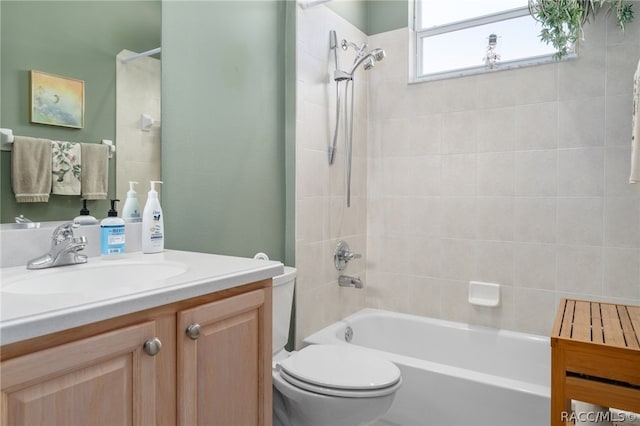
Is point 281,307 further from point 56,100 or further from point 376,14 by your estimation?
point 376,14

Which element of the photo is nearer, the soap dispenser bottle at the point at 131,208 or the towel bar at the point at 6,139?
the towel bar at the point at 6,139

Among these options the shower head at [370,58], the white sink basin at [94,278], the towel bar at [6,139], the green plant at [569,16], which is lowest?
the white sink basin at [94,278]

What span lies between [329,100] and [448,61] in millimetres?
847

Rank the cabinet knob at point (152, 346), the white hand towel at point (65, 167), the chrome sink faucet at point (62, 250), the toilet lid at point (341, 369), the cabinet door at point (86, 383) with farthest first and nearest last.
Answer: the toilet lid at point (341, 369)
the white hand towel at point (65, 167)
the chrome sink faucet at point (62, 250)
the cabinet knob at point (152, 346)
the cabinet door at point (86, 383)

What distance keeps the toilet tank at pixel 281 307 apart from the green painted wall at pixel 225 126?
0.28 meters


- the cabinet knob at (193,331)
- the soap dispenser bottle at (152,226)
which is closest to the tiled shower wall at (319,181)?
the soap dispenser bottle at (152,226)

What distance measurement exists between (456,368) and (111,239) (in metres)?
1.50

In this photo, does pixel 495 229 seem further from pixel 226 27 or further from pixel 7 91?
pixel 7 91

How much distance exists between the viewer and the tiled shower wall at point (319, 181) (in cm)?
216

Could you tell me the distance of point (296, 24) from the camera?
212 cm

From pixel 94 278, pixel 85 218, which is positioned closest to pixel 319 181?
pixel 85 218

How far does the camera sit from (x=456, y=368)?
1.86 metres

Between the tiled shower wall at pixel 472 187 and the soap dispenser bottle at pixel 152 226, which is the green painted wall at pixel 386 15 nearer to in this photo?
the tiled shower wall at pixel 472 187

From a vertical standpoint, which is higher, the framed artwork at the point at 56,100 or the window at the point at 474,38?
the window at the point at 474,38
